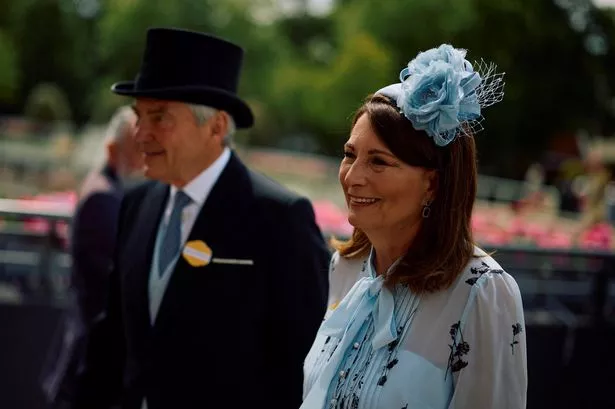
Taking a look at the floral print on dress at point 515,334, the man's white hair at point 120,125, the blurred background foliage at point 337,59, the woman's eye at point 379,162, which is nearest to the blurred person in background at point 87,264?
the man's white hair at point 120,125

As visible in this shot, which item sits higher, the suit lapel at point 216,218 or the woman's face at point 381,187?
the woman's face at point 381,187

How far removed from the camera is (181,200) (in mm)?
3127

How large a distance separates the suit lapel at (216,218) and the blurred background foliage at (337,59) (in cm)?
2646

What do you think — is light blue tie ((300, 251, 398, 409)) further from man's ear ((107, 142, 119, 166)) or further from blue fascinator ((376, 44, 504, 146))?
man's ear ((107, 142, 119, 166))

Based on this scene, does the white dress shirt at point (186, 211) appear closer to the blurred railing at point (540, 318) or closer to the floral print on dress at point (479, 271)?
the floral print on dress at point (479, 271)

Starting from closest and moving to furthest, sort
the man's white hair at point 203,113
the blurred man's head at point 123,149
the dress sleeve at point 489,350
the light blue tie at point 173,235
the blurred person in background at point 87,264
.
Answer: the dress sleeve at point 489,350
the light blue tie at point 173,235
the man's white hair at point 203,113
the blurred person in background at point 87,264
the blurred man's head at point 123,149

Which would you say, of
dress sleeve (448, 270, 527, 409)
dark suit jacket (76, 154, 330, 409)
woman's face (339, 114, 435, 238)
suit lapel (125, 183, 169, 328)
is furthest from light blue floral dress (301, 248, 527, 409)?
suit lapel (125, 183, 169, 328)

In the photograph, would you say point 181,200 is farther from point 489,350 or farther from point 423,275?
point 489,350

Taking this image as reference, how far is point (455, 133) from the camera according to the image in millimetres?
2021

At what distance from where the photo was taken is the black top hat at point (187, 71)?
311cm

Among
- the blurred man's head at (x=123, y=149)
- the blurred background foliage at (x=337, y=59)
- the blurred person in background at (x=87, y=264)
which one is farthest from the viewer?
the blurred background foliage at (x=337, y=59)

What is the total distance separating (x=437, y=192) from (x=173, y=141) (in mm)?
1277

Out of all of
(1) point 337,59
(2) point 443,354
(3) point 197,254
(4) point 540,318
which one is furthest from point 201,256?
(1) point 337,59

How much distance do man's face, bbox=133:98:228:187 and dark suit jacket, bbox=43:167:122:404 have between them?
1.16 meters
